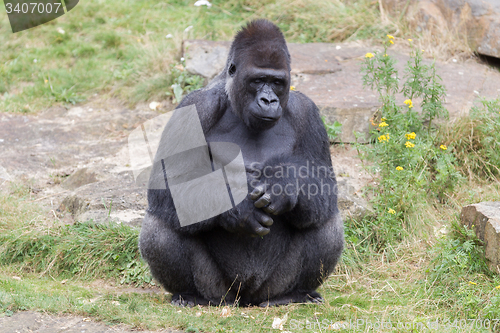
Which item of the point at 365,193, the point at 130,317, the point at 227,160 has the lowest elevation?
the point at 365,193

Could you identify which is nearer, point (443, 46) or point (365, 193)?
point (365, 193)

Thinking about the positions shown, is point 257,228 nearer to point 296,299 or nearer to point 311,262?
point 311,262

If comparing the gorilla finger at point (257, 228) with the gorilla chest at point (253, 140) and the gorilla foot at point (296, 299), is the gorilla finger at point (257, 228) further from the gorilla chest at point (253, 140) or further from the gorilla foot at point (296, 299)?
the gorilla foot at point (296, 299)

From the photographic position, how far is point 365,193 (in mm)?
5141

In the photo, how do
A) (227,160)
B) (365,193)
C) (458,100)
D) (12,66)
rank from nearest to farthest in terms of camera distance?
1. (227,160)
2. (365,193)
3. (458,100)
4. (12,66)

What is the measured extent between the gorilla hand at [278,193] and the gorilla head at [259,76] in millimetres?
373

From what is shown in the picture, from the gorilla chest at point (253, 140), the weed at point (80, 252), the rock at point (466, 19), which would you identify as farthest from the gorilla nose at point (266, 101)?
the rock at point (466, 19)

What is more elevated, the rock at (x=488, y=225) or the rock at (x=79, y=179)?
the rock at (x=488, y=225)

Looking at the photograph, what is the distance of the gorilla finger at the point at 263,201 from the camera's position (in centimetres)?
327

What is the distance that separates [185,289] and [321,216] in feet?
3.55

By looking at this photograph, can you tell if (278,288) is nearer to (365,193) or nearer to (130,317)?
(130,317)

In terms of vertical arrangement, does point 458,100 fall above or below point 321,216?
below

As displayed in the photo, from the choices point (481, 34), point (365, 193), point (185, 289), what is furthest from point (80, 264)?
point (481, 34)

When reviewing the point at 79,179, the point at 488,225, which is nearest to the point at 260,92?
the point at 488,225
